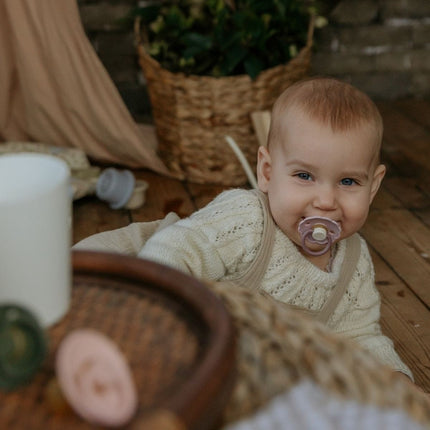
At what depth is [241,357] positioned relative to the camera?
2.13ft

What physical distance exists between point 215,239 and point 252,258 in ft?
0.26

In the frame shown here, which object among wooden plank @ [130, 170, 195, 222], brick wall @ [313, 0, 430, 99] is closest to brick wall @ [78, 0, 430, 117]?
brick wall @ [313, 0, 430, 99]

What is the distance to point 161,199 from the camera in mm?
2027

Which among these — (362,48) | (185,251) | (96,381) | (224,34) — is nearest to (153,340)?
(96,381)

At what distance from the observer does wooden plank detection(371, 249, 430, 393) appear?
1.35m

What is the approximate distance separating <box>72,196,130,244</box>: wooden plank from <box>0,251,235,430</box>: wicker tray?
3.69 ft

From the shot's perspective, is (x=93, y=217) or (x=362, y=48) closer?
(x=93, y=217)

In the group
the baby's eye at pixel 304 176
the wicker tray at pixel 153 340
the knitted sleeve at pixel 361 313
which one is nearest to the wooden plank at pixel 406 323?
the knitted sleeve at pixel 361 313

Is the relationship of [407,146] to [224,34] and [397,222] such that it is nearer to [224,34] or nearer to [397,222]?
[397,222]

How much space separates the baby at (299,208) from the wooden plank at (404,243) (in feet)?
1.47

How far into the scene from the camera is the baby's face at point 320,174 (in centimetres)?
113

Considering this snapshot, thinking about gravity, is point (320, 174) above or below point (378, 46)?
above

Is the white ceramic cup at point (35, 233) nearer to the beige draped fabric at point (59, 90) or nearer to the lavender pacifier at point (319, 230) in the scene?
the lavender pacifier at point (319, 230)

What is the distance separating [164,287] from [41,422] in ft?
0.53
